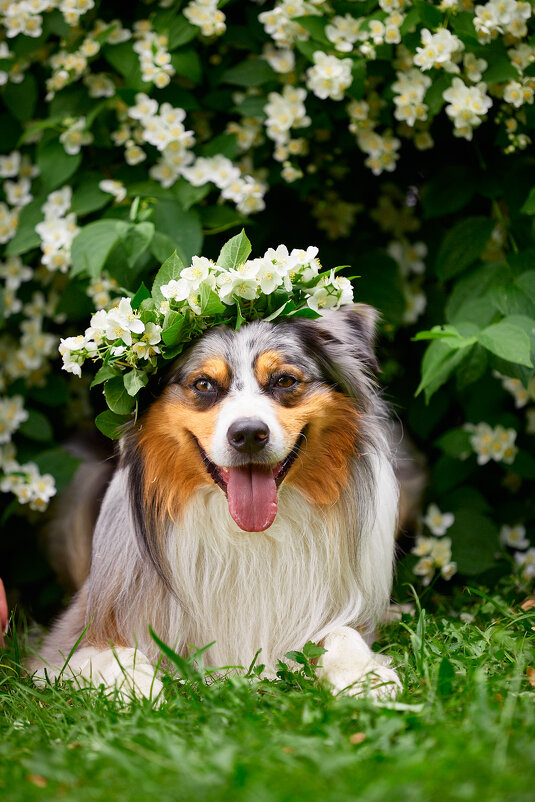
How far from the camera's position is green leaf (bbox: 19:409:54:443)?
427 centimetres

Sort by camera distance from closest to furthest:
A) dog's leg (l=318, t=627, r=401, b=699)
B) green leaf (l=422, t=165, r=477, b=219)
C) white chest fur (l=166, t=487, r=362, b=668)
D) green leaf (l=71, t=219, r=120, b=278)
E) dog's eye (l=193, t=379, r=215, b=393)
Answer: dog's leg (l=318, t=627, r=401, b=699) < dog's eye (l=193, t=379, r=215, b=393) < white chest fur (l=166, t=487, r=362, b=668) < green leaf (l=71, t=219, r=120, b=278) < green leaf (l=422, t=165, r=477, b=219)

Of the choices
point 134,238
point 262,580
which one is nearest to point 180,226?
point 134,238

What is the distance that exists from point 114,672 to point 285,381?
1.05 meters

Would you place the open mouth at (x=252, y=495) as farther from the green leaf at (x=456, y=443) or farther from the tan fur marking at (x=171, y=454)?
the green leaf at (x=456, y=443)

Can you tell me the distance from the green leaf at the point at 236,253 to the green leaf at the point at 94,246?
0.69 m

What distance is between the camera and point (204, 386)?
117 inches

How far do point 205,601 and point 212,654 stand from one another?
0.18 metres

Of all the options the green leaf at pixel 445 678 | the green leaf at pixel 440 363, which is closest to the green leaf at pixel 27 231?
the green leaf at pixel 440 363

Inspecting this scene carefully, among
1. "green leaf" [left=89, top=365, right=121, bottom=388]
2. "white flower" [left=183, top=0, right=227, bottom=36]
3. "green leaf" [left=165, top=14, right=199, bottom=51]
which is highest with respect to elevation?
"white flower" [left=183, top=0, right=227, bottom=36]

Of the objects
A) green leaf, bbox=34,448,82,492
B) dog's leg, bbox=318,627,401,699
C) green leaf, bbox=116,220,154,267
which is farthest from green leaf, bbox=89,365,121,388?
green leaf, bbox=34,448,82,492

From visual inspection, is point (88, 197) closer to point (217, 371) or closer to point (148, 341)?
point (148, 341)

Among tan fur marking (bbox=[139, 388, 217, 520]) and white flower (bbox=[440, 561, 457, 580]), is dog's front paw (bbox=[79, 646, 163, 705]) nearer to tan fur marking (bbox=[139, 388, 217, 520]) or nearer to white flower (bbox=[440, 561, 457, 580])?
tan fur marking (bbox=[139, 388, 217, 520])

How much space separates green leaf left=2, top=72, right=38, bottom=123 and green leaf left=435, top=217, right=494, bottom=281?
191 centimetres

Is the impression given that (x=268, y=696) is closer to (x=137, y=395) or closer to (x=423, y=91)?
(x=137, y=395)
